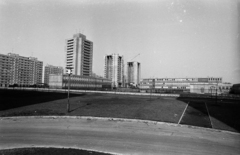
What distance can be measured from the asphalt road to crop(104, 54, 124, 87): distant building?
156 m

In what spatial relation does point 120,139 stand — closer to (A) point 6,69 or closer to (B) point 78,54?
(B) point 78,54

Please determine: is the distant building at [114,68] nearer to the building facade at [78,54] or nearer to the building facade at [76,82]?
the building facade at [78,54]

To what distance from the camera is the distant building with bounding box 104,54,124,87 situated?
167 meters

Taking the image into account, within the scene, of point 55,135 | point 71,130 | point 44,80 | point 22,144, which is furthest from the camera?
point 44,80

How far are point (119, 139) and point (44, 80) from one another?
17857cm

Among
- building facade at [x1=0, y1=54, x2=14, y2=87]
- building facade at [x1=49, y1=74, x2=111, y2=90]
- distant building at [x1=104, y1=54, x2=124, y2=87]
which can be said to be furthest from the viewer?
distant building at [x1=104, y1=54, x2=124, y2=87]

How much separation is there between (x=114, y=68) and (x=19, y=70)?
97829 mm

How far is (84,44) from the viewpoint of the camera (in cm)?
12581

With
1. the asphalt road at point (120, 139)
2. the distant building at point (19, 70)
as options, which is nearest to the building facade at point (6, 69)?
the distant building at point (19, 70)

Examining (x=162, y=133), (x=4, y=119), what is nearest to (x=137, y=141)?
(x=162, y=133)

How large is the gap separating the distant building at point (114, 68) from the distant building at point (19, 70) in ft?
248

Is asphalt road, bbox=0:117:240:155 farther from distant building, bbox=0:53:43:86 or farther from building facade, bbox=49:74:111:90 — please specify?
distant building, bbox=0:53:43:86

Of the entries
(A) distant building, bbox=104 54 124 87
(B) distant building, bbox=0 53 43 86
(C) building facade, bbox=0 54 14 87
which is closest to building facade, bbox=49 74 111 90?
(B) distant building, bbox=0 53 43 86

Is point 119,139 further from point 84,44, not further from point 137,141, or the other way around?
point 84,44
